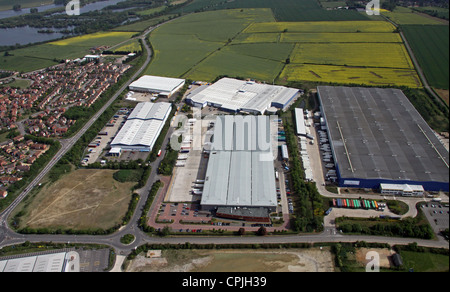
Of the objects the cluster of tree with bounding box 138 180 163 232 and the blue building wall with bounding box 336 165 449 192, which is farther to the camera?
the blue building wall with bounding box 336 165 449 192

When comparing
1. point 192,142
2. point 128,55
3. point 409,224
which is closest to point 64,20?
point 128,55

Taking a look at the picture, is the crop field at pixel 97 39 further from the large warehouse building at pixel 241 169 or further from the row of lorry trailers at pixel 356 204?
the row of lorry trailers at pixel 356 204

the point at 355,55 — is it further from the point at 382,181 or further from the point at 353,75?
the point at 382,181

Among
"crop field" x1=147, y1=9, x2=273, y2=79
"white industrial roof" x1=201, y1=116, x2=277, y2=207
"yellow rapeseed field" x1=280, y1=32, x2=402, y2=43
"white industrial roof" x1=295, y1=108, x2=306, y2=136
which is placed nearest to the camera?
"white industrial roof" x1=201, y1=116, x2=277, y2=207

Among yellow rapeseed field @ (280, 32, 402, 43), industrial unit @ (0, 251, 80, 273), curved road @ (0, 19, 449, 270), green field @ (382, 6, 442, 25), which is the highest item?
green field @ (382, 6, 442, 25)

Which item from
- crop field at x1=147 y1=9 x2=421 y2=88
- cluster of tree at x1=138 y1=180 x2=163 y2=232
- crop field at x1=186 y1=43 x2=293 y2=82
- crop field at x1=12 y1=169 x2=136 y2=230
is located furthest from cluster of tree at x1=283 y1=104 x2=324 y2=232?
crop field at x1=186 y1=43 x2=293 y2=82

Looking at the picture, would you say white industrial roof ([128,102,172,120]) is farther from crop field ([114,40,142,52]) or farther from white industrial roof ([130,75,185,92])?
crop field ([114,40,142,52])

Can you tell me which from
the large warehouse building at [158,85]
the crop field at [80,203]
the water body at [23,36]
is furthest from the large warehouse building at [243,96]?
the water body at [23,36]

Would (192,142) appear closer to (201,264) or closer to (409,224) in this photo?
(201,264)
